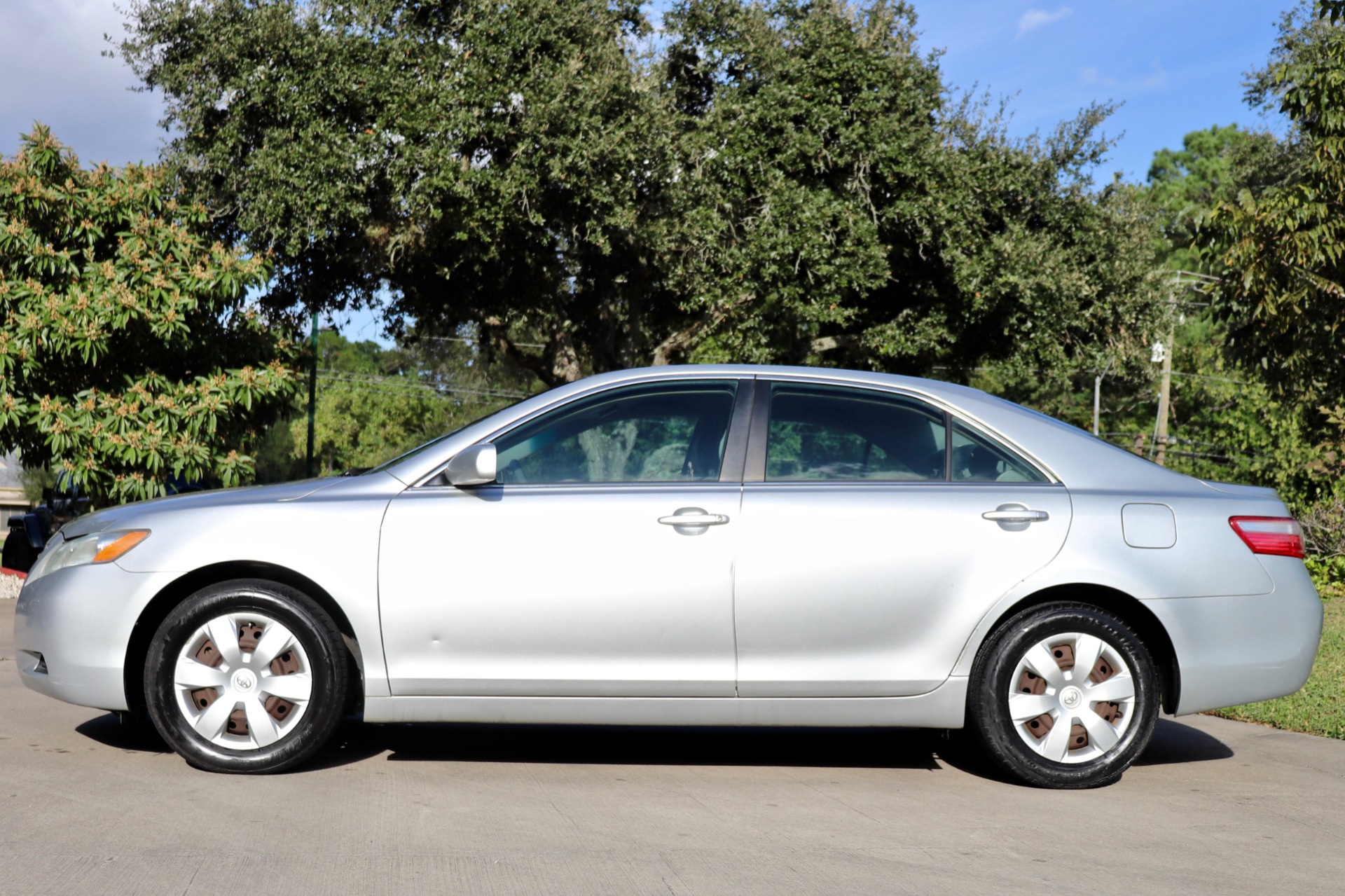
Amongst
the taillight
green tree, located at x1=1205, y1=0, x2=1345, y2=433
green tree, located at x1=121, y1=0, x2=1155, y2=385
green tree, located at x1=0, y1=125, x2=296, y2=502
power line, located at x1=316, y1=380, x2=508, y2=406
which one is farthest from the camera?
power line, located at x1=316, y1=380, x2=508, y2=406

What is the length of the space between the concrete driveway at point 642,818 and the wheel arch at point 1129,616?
0.46 m

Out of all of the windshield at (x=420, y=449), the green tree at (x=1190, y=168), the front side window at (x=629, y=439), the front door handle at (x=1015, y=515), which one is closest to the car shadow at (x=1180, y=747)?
the front door handle at (x=1015, y=515)

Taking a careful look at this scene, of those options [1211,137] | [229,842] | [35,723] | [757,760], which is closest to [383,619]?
[229,842]

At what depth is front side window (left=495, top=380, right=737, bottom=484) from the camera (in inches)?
202

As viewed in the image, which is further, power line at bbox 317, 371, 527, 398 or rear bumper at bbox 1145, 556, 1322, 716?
power line at bbox 317, 371, 527, 398

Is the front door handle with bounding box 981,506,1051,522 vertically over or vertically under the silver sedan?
over

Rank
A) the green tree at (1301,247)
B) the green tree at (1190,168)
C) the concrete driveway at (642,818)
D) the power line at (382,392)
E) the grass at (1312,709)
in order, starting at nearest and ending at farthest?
the concrete driveway at (642,818), the grass at (1312,709), the green tree at (1301,247), the green tree at (1190,168), the power line at (382,392)

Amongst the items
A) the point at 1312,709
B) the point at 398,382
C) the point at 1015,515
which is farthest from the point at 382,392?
the point at 1015,515

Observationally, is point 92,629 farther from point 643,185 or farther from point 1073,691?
point 643,185

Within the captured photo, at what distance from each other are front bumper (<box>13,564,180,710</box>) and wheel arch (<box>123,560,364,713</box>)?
0.03m

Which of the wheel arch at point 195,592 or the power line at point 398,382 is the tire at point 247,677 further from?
the power line at point 398,382

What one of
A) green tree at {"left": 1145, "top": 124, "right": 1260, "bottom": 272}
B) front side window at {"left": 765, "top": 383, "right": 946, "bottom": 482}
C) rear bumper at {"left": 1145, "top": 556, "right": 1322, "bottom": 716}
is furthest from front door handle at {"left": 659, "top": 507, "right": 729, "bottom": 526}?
green tree at {"left": 1145, "top": 124, "right": 1260, "bottom": 272}

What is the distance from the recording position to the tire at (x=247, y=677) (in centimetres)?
493

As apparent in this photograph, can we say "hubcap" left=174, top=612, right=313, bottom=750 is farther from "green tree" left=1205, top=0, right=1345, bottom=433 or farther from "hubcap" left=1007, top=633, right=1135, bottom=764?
"green tree" left=1205, top=0, right=1345, bottom=433
